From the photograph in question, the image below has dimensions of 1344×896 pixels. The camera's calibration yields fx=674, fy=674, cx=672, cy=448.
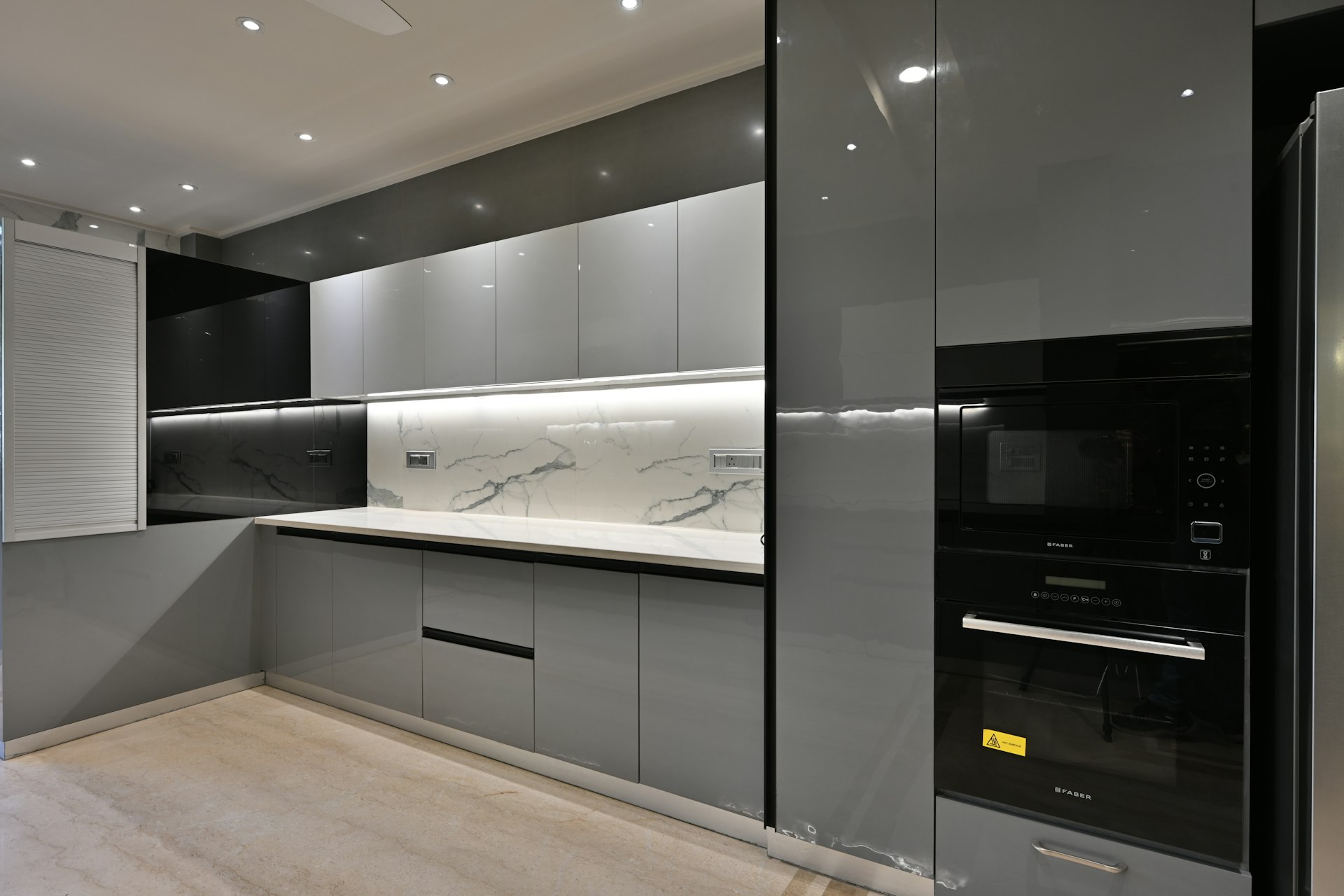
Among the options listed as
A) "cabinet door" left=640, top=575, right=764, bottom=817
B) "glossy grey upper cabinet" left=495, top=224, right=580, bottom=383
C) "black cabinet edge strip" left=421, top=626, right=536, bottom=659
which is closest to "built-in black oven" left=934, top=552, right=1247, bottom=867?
"cabinet door" left=640, top=575, right=764, bottom=817

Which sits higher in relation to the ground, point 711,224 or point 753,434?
point 711,224

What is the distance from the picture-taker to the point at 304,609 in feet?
10.5

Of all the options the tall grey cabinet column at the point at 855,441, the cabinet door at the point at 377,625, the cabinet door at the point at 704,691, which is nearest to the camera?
the tall grey cabinet column at the point at 855,441

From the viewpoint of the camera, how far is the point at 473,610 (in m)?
2.58

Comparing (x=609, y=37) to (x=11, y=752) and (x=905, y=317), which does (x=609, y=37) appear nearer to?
(x=905, y=317)

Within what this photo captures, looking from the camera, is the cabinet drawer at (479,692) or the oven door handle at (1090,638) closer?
the oven door handle at (1090,638)

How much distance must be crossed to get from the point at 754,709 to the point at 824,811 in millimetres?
315

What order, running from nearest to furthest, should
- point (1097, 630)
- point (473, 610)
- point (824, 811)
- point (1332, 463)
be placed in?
point (1332, 463) → point (1097, 630) → point (824, 811) → point (473, 610)

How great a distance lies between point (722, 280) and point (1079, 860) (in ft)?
6.06

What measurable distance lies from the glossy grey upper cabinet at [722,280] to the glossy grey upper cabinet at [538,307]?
50 centimetres

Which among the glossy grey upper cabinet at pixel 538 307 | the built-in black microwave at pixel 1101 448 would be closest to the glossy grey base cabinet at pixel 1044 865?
the built-in black microwave at pixel 1101 448

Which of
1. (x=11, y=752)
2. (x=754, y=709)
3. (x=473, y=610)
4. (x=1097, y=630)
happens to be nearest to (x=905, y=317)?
(x=1097, y=630)

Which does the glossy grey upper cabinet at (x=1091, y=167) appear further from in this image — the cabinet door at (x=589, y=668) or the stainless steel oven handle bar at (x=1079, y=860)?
the cabinet door at (x=589, y=668)

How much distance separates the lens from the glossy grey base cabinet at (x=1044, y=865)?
140 centimetres
